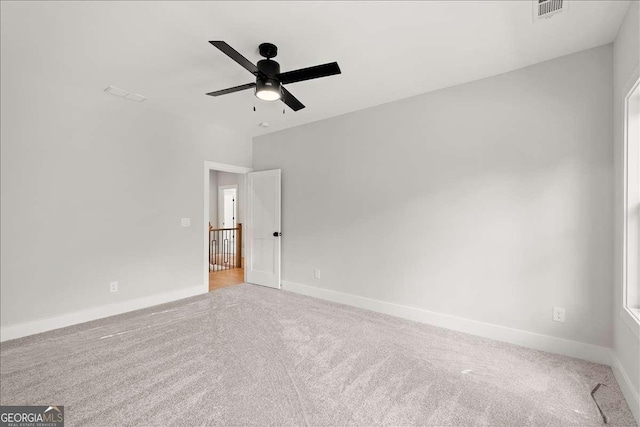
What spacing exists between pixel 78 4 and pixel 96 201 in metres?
2.28

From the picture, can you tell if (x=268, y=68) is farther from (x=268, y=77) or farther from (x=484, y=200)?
(x=484, y=200)

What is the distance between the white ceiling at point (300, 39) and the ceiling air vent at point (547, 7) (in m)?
0.05

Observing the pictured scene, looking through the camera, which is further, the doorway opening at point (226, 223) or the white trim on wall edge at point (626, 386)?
the doorway opening at point (226, 223)

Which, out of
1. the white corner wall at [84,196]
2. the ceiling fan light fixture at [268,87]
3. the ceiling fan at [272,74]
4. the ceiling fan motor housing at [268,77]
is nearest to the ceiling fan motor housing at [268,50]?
the ceiling fan at [272,74]

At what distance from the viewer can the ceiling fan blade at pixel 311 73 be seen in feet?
6.62

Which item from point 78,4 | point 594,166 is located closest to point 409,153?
point 594,166

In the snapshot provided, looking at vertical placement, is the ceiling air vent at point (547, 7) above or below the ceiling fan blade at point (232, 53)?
above

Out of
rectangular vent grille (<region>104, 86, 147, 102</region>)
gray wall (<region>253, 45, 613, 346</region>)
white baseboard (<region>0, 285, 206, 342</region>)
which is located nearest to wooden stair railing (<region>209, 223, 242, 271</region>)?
white baseboard (<region>0, 285, 206, 342</region>)

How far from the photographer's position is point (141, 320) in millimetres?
3344

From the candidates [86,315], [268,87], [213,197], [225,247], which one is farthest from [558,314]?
[213,197]

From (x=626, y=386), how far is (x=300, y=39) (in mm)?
3639

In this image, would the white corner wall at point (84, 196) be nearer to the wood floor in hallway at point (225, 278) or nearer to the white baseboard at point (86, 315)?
the white baseboard at point (86, 315)

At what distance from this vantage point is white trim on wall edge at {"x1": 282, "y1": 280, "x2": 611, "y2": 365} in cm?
243

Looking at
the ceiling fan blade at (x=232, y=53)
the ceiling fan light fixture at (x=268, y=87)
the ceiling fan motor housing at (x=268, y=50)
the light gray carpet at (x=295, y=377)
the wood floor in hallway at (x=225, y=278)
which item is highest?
the ceiling fan motor housing at (x=268, y=50)
